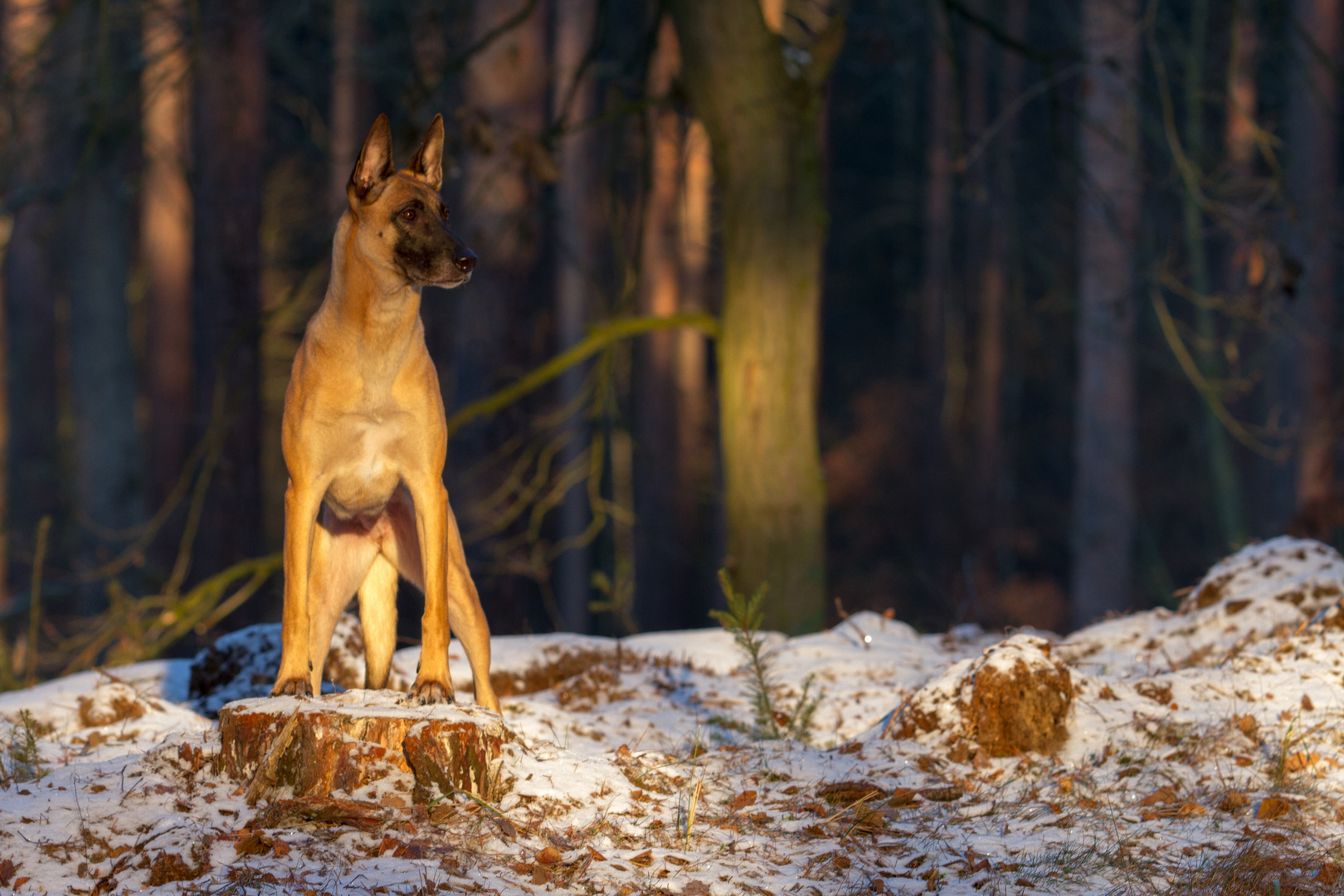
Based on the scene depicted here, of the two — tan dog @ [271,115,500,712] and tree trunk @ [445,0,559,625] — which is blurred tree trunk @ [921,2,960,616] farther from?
tan dog @ [271,115,500,712]

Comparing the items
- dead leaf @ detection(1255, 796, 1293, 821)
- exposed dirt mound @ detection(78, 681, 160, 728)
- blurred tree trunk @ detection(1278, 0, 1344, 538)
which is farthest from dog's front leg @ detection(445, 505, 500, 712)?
blurred tree trunk @ detection(1278, 0, 1344, 538)

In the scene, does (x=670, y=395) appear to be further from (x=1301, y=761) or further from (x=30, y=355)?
(x=1301, y=761)

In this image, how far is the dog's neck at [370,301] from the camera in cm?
446

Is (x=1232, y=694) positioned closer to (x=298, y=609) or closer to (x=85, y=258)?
(x=298, y=609)

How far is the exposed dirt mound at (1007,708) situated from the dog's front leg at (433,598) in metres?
2.13

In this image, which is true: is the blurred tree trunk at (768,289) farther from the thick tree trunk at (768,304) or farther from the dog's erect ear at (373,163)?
the dog's erect ear at (373,163)

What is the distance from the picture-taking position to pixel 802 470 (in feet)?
28.3

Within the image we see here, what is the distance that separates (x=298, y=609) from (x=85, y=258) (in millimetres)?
16003

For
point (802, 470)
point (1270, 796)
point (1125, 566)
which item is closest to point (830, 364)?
point (1125, 566)

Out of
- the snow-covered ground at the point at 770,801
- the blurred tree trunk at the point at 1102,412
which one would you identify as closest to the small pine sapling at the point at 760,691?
the snow-covered ground at the point at 770,801

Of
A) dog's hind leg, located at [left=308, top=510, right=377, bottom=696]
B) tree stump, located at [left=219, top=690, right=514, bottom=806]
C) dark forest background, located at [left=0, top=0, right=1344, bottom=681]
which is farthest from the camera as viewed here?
dark forest background, located at [left=0, top=0, right=1344, bottom=681]

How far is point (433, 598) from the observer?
4.53 m

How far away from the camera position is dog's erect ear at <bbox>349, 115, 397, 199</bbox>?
4.41 meters

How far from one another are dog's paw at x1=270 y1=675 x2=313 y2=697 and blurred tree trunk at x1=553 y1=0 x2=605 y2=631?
1438 cm
